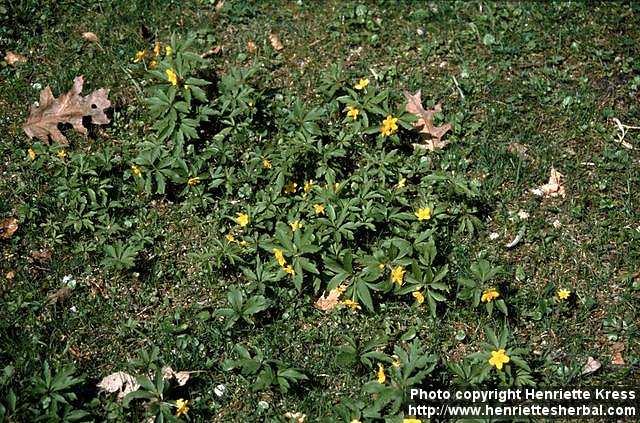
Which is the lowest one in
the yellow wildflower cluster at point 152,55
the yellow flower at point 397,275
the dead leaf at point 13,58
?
the yellow flower at point 397,275

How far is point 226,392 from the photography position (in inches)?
135

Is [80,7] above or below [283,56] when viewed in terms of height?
above

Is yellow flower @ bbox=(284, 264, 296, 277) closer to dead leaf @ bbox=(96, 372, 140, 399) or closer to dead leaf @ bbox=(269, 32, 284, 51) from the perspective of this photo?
dead leaf @ bbox=(96, 372, 140, 399)

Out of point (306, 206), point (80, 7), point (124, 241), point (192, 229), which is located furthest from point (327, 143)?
point (80, 7)

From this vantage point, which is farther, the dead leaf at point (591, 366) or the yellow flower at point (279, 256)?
the yellow flower at point (279, 256)

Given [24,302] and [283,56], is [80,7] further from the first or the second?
[24,302]

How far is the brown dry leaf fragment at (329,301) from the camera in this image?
3754mm

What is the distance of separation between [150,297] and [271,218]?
2.40 feet

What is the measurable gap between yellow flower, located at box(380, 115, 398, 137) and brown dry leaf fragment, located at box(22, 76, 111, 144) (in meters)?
1.62

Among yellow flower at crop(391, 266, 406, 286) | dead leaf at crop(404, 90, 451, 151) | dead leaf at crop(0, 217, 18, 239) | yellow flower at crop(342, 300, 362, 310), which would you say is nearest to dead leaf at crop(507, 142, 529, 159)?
dead leaf at crop(404, 90, 451, 151)

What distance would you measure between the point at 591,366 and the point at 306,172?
1.77 metres

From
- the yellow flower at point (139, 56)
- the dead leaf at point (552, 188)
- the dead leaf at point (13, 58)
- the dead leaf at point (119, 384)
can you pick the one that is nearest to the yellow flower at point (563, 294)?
the dead leaf at point (552, 188)

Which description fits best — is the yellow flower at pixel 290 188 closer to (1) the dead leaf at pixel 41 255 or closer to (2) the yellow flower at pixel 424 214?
(2) the yellow flower at pixel 424 214

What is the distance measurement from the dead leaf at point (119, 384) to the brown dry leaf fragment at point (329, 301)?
3.10ft
